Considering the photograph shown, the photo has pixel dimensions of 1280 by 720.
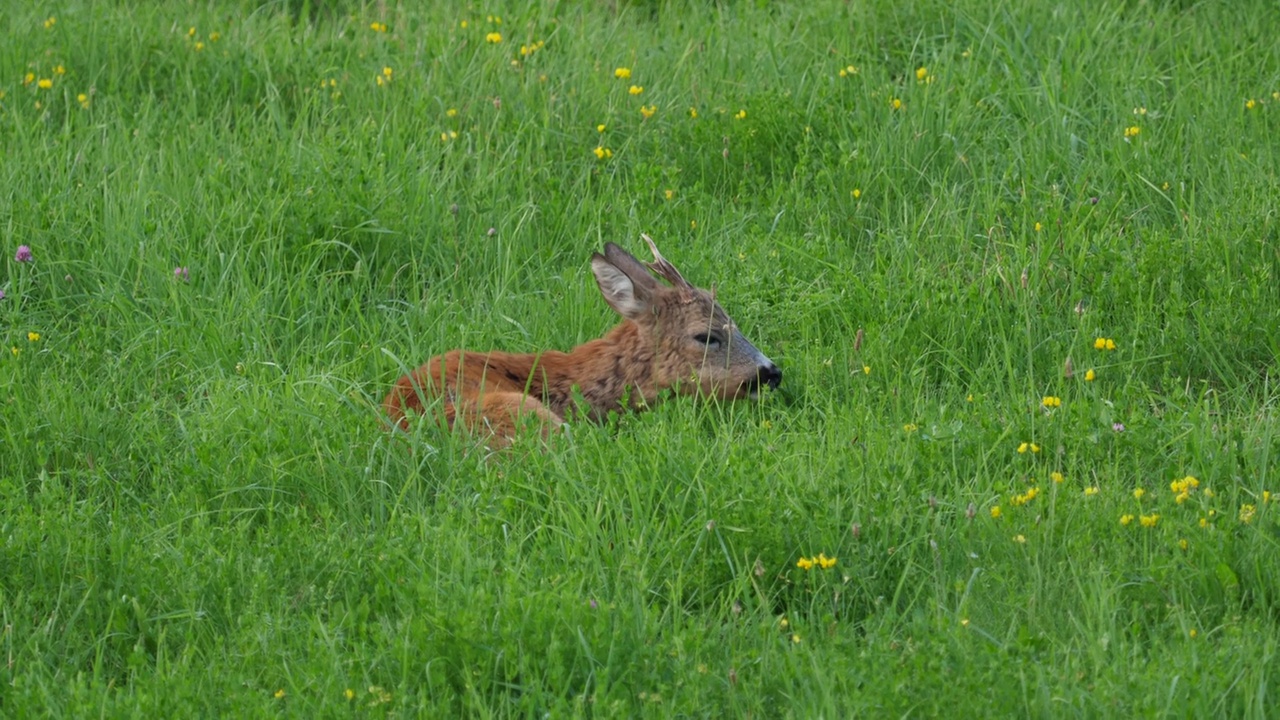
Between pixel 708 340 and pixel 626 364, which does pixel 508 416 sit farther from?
pixel 708 340

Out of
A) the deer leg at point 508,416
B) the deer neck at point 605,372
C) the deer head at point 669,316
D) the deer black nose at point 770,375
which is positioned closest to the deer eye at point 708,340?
the deer head at point 669,316

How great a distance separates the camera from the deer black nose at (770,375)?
5.85m

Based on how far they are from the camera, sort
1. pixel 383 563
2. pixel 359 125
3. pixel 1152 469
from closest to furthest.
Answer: pixel 383 563
pixel 1152 469
pixel 359 125

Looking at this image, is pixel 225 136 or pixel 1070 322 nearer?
pixel 1070 322

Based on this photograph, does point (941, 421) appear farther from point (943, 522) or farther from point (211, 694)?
point (211, 694)

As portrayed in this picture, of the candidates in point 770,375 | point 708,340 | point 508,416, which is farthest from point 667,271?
point 508,416

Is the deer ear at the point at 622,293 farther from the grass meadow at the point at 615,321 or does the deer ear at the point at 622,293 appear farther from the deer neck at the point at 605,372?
the grass meadow at the point at 615,321

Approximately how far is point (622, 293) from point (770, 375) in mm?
811

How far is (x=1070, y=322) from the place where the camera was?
19.3 ft

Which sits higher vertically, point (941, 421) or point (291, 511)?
point (941, 421)

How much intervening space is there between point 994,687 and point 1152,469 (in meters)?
1.53

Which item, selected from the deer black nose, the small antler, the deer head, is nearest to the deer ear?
the deer head

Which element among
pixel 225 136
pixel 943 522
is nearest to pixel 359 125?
pixel 225 136

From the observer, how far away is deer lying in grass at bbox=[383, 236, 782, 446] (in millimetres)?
5680
